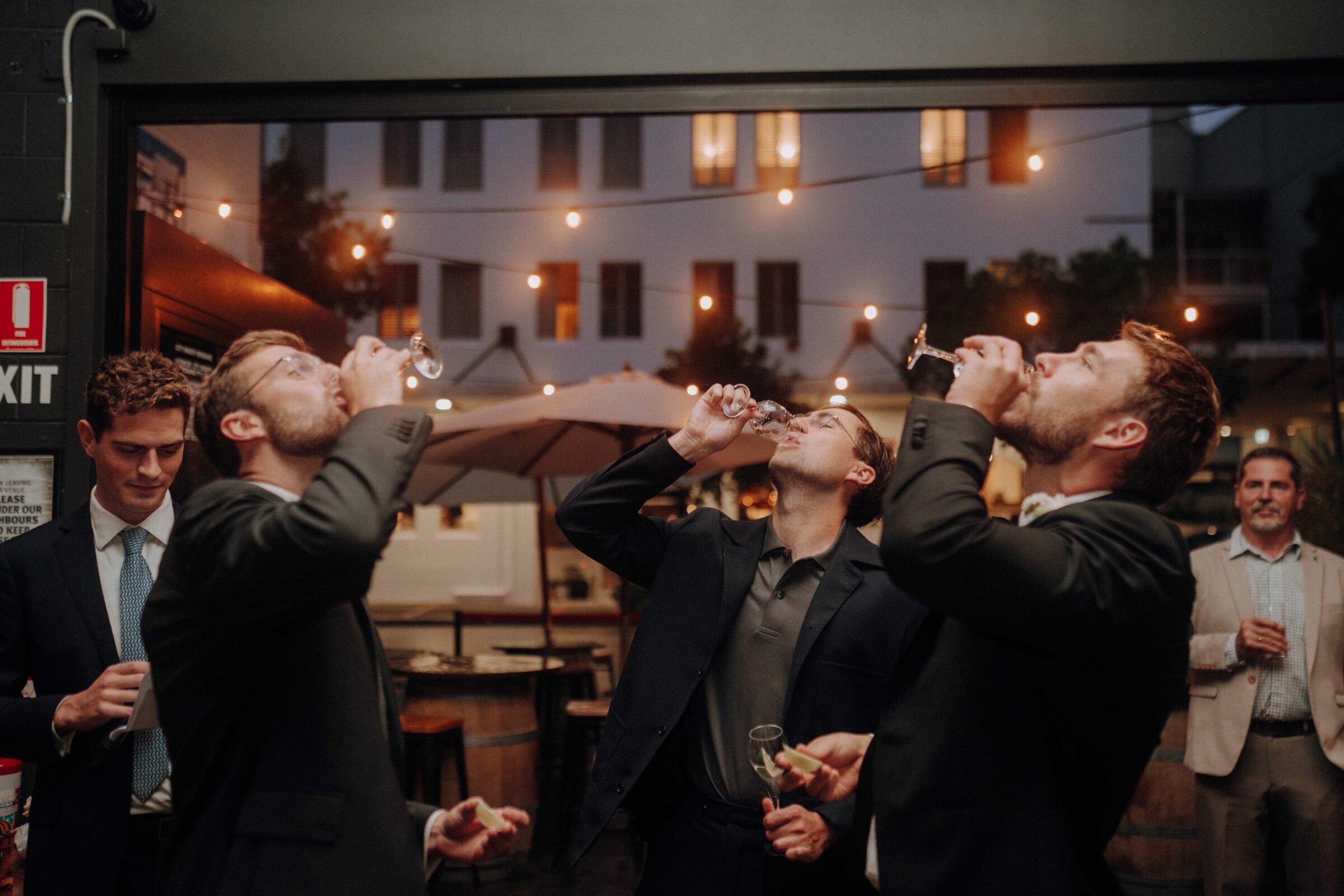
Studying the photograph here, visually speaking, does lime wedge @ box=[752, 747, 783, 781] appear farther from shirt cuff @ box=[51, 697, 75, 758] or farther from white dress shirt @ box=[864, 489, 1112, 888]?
shirt cuff @ box=[51, 697, 75, 758]

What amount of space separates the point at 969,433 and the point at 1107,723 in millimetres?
531

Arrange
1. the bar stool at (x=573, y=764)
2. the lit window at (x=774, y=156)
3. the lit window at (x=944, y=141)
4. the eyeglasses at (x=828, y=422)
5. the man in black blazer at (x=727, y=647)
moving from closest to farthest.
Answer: the man in black blazer at (x=727, y=647) → the eyeglasses at (x=828, y=422) → the bar stool at (x=573, y=764) → the lit window at (x=944, y=141) → the lit window at (x=774, y=156)

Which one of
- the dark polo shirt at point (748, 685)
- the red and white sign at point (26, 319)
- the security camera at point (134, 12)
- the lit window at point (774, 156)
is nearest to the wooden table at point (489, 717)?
the red and white sign at point (26, 319)

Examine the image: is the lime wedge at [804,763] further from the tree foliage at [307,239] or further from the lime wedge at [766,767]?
the tree foliage at [307,239]

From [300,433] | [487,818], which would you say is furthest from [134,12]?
[487,818]

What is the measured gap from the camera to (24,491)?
2955mm

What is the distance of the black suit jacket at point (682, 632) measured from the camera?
2.33 metres

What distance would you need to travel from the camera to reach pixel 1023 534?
1581 mm

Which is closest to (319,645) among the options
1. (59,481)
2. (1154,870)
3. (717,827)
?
(717,827)

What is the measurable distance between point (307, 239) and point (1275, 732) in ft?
32.9

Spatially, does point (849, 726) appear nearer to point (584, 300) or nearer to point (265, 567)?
point (265, 567)

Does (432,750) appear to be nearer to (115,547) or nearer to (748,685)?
(115,547)

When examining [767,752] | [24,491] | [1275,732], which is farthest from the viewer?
[1275,732]

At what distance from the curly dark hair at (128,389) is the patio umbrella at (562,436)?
277 centimetres
